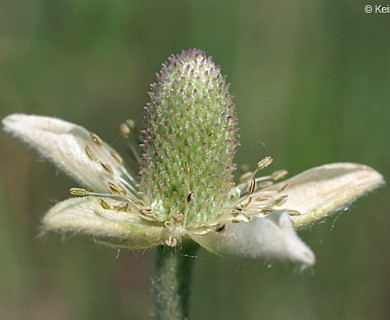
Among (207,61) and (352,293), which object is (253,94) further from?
(207,61)

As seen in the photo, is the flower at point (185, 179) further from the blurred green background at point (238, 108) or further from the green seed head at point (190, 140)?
the blurred green background at point (238, 108)

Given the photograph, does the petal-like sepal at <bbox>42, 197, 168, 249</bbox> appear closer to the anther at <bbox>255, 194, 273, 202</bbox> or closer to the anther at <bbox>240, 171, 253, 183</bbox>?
Answer: the anther at <bbox>255, 194, 273, 202</bbox>

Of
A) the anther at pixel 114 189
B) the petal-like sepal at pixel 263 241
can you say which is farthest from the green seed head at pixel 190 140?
the petal-like sepal at pixel 263 241

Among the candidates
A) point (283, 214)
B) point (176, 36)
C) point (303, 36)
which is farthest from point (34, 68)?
point (283, 214)

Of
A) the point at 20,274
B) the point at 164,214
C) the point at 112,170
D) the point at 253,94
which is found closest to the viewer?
the point at 164,214

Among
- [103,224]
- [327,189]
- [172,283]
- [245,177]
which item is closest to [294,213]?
[327,189]

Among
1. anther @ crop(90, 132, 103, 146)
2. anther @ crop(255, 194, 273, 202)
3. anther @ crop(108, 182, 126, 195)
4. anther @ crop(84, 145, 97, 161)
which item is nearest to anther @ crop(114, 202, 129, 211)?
anther @ crop(108, 182, 126, 195)
